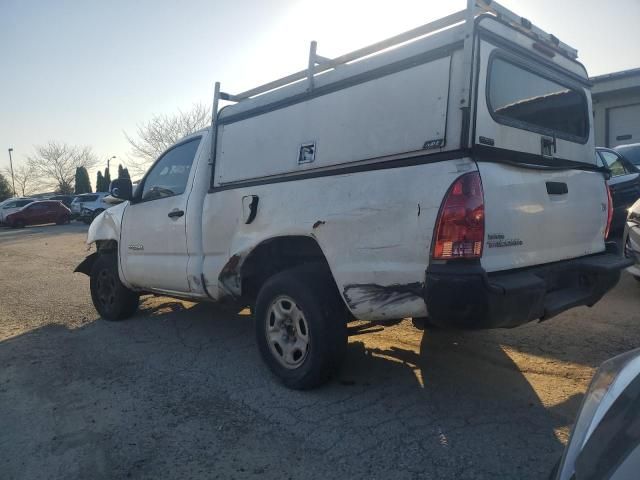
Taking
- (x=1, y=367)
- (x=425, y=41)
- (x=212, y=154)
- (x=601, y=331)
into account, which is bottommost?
(x=1, y=367)

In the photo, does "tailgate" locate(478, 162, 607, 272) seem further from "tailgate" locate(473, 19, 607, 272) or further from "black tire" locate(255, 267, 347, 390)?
"black tire" locate(255, 267, 347, 390)

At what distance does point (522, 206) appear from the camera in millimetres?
3033

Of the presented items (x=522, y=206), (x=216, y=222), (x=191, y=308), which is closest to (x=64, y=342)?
(x=191, y=308)

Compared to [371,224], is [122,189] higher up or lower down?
higher up

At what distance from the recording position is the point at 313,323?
343 centimetres

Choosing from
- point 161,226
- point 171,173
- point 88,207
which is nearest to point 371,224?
point 161,226

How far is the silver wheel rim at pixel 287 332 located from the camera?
3623 mm

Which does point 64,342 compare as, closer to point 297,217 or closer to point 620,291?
point 297,217

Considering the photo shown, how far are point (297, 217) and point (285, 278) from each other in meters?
0.45

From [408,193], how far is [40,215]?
32609 millimetres

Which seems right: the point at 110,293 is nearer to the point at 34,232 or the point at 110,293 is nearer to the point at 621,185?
the point at 621,185

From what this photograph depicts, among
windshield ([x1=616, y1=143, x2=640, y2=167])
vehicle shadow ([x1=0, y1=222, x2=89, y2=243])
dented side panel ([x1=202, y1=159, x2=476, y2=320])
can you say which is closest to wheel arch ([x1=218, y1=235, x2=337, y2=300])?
dented side panel ([x1=202, y1=159, x2=476, y2=320])

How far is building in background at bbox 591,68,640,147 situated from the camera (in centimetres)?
1798

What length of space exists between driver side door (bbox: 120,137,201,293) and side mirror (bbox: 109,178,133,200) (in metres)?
A: 0.08
